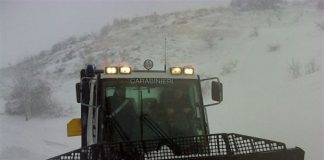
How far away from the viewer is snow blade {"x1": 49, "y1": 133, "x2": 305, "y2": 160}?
374 cm

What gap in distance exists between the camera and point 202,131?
486 cm

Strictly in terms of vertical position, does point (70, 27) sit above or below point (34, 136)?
above

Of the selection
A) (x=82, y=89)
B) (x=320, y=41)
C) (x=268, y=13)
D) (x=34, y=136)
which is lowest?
(x=34, y=136)

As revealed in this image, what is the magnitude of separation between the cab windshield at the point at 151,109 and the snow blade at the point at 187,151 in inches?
12.4

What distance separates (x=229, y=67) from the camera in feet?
32.0

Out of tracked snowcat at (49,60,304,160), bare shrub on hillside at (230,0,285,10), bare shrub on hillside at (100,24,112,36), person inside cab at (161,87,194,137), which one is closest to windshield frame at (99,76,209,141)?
tracked snowcat at (49,60,304,160)

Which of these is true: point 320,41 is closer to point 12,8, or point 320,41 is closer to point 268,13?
point 268,13

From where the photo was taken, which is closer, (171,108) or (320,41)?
(171,108)

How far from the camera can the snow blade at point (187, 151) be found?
147 inches

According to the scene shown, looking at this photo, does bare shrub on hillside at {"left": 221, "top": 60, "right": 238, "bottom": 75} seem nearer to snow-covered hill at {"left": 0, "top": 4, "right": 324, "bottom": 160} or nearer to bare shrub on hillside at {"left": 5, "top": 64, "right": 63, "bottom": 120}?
snow-covered hill at {"left": 0, "top": 4, "right": 324, "bottom": 160}

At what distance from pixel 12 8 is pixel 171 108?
15.2 feet

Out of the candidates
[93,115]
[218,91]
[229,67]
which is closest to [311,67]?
[229,67]

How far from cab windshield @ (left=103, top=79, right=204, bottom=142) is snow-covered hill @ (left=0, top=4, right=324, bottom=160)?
391cm

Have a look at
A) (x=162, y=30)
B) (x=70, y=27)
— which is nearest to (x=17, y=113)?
(x=70, y=27)
